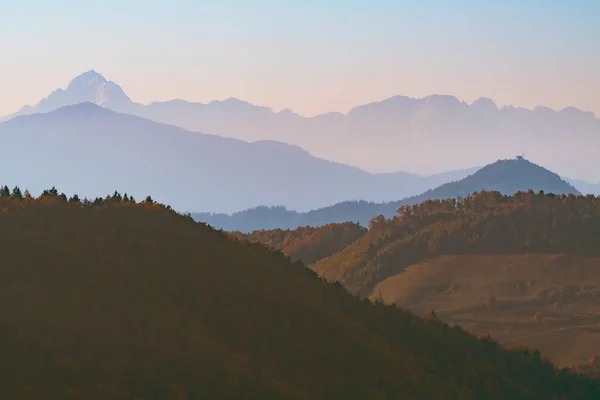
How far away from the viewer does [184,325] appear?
70.7 m

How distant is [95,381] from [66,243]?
21.0m

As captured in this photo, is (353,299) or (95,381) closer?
(95,381)

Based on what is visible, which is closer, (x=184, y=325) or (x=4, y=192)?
(x=184, y=325)

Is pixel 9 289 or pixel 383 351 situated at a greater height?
pixel 9 289

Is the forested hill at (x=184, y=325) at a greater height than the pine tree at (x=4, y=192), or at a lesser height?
lesser

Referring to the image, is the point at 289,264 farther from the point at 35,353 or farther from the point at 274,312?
the point at 35,353

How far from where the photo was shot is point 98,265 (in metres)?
75.5

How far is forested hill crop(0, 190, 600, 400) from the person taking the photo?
6172 cm

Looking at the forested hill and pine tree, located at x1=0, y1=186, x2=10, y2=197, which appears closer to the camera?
the forested hill

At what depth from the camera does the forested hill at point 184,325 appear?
202ft

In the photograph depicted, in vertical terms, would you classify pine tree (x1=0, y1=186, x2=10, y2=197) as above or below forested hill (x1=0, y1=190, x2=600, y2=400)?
above

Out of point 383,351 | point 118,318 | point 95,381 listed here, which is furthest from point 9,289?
point 383,351

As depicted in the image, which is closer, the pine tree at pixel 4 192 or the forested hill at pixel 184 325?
the forested hill at pixel 184 325

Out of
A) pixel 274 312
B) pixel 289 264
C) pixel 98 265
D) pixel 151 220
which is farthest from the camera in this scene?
pixel 289 264
